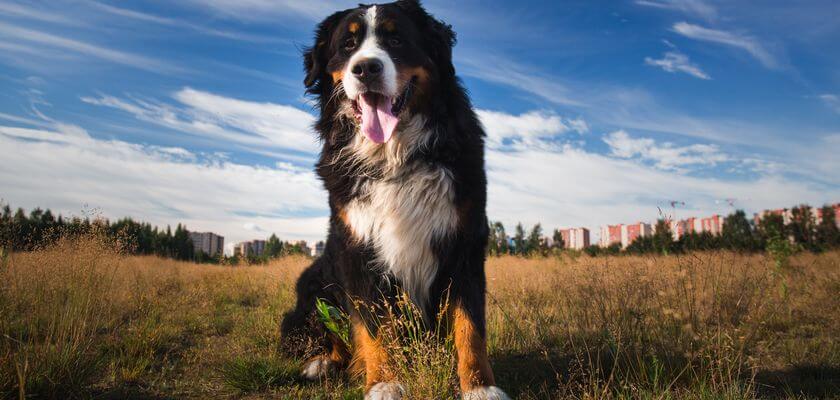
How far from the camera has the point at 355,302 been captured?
3.03 m

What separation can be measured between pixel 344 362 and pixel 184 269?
10010mm

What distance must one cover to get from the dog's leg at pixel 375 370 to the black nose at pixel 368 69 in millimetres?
1556

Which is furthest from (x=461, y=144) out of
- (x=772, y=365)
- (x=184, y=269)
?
(x=184, y=269)

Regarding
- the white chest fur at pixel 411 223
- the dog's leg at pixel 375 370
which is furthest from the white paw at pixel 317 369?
the white chest fur at pixel 411 223

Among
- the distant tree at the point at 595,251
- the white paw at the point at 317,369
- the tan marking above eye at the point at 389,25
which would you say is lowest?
the white paw at the point at 317,369

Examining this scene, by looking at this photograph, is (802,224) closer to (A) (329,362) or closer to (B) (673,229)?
(B) (673,229)

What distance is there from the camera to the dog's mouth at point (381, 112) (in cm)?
318

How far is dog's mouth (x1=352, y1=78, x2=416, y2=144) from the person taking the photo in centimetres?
318

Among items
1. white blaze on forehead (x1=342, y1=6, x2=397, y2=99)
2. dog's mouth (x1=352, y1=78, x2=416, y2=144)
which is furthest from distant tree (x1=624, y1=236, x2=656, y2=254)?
white blaze on forehead (x1=342, y1=6, x2=397, y2=99)

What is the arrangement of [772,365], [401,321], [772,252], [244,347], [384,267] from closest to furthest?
[401,321] → [384,267] → [772,365] → [244,347] → [772,252]

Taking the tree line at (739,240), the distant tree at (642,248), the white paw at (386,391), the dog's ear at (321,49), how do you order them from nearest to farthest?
the white paw at (386,391)
the dog's ear at (321,49)
the distant tree at (642,248)
the tree line at (739,240)

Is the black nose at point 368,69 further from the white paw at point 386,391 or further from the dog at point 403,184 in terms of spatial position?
the white paw at point 386,391

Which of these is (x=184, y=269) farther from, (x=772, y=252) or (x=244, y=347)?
(x=772, y=252)

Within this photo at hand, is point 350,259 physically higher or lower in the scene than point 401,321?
higher
